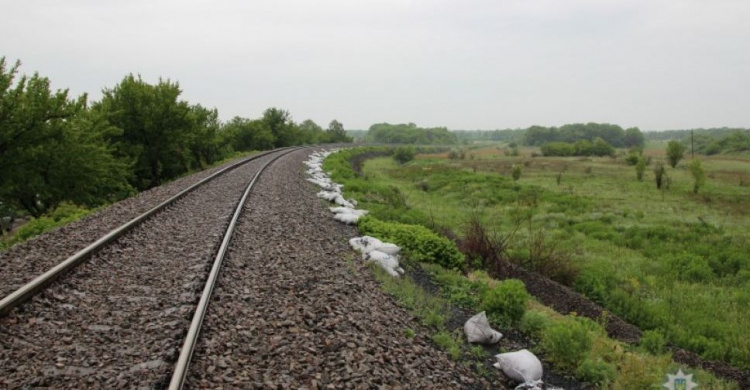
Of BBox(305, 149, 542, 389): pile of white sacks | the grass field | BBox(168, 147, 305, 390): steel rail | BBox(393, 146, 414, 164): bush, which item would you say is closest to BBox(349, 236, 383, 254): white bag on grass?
BBox(305, 149, 542, 389): pile of white sacks

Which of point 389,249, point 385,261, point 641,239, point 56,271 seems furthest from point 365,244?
point 641,239

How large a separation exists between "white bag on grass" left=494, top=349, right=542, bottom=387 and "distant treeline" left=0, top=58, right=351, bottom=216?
18067mm

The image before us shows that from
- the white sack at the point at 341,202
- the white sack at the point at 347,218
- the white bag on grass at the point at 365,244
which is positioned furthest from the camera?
the white sack at the point at 341,202

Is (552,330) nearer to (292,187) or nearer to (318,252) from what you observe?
(318,252)

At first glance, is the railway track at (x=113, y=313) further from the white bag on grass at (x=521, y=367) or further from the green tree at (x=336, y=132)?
the green tree at (x=336, y=132)

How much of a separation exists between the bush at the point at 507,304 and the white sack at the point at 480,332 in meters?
0.86

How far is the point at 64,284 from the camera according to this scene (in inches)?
246

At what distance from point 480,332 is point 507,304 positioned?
1.23 m

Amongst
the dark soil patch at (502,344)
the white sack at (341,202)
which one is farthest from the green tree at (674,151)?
the dark soil patch at (502,344)

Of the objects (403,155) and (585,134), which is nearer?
(403,155)

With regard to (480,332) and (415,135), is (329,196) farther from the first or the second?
(415,135)

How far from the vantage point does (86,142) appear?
2055 cm

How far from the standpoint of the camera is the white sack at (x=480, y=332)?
6852mm

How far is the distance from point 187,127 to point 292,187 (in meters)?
15.7
